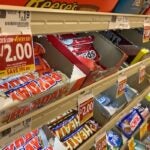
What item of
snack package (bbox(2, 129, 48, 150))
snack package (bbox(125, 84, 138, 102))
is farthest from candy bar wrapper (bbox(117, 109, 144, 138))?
snack package (bbox(2, 129, 48, 150))

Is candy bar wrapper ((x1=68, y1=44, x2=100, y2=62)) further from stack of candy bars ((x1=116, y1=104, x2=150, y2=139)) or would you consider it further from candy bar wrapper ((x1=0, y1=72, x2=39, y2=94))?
stack of candy bars ((x1=116, y1=104, x2=150, y2=139))

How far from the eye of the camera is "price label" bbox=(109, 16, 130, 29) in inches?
52.9

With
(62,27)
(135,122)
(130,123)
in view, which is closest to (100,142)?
(130,123)

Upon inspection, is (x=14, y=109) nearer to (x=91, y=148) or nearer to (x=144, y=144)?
(x=91, y=148)

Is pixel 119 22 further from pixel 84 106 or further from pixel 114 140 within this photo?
pixel 114 140

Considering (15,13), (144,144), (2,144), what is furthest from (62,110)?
(144,144)

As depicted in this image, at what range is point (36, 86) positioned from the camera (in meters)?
0.96

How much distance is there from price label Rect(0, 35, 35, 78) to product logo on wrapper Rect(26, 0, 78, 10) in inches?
5.0

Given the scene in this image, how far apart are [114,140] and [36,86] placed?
1.09 m

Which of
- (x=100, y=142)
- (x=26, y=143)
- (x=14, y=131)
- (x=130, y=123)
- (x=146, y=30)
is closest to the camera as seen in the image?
(x=14, y=131)

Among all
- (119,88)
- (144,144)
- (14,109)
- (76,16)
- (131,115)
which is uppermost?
(76,16)

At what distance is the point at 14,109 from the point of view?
84 cm

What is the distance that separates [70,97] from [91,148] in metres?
0.54

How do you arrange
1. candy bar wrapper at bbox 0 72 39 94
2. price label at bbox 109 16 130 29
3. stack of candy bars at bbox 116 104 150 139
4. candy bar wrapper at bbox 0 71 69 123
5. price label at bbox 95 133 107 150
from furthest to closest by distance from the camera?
1. stack of candy bars at bbox 116 104 150 139
2. price label at bbox 95 133 107 150
3. price label at bbox 109 16 130 29
4. candy bar wrapper at bbox 0 72 39 94
5. candy bar wrapper at bbox 0 71 69 123
